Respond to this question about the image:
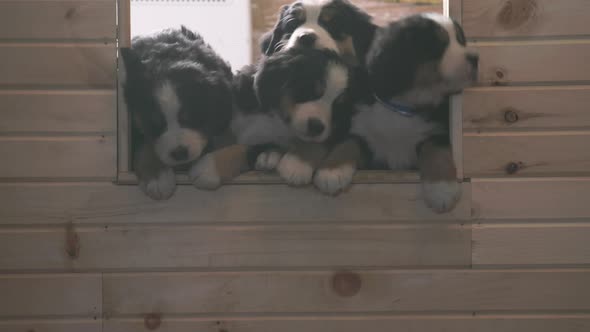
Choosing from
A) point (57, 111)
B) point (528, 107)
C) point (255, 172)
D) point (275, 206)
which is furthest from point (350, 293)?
point (57, 111)

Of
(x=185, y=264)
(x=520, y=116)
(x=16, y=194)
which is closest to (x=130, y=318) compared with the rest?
(x=185, y=264)

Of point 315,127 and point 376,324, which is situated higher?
point 315,127

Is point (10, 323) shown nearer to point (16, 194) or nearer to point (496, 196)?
point (16, 194)

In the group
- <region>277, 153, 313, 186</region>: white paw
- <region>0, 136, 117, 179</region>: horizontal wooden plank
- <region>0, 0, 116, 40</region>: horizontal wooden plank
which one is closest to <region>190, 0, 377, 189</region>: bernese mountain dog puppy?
<region>277, 153, 313, 186</region>: white paw

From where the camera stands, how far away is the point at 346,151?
5.65ft

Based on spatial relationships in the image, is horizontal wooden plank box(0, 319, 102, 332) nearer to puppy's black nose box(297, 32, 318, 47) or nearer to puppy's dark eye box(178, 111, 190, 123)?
puppy's dark eye box(178, 111, 190, 123)

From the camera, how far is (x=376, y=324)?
175cm

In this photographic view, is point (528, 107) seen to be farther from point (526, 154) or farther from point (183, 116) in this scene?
point (183, 116)

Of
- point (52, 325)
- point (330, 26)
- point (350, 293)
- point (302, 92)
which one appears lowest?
point (52, 325)

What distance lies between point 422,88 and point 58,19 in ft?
3.80

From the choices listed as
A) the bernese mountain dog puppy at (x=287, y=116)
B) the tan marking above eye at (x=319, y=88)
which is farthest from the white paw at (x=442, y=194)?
the tan marking above eye at (x=319, y=88)

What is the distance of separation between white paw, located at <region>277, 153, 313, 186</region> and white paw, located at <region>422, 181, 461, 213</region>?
35 cm

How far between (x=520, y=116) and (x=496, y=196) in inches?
10.4

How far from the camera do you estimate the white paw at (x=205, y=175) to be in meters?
1.68
